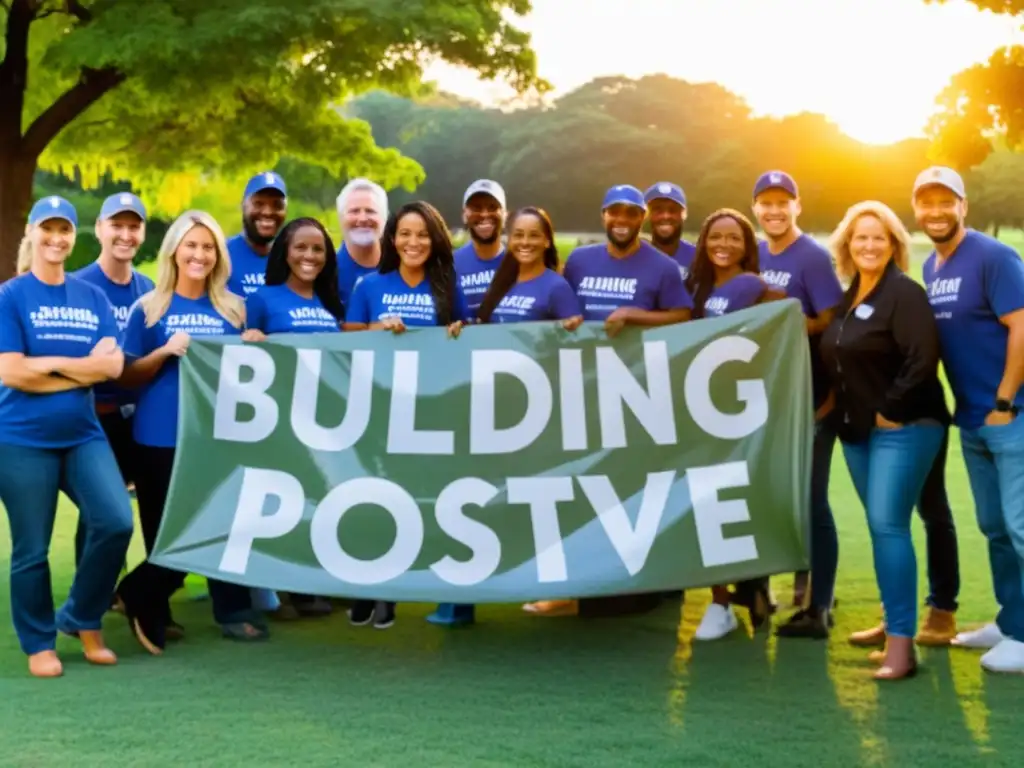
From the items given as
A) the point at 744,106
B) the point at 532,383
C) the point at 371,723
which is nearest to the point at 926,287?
the point at 532,383

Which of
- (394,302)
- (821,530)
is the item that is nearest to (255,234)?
(394,302)

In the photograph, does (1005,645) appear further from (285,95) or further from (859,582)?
(285,95)

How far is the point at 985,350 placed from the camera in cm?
496

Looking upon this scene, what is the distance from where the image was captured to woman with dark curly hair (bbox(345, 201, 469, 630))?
5.71 metres

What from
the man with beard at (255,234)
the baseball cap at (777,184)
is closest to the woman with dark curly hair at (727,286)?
the baseball cap at (777,184)

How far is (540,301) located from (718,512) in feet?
4.11

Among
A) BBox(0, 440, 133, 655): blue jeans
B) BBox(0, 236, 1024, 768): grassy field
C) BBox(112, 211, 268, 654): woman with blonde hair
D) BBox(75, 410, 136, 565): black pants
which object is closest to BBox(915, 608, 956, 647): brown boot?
BBox(0, 236, 1024, 768): grassy field

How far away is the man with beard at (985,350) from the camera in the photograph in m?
4.89

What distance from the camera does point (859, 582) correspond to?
6738 millimetres

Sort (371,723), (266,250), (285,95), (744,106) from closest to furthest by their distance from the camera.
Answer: (371,723) < (266,250) < (285,95) < (744,106)

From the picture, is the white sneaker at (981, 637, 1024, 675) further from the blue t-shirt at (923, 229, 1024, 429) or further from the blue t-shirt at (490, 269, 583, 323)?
the blue t-shirt at (490, 269, 583, 323)

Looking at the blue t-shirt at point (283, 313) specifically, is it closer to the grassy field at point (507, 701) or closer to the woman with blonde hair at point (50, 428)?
the woman with blonde hair at point (50, 428)

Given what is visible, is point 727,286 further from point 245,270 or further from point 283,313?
point 245,270

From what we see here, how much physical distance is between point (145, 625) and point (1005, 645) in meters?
3.59
